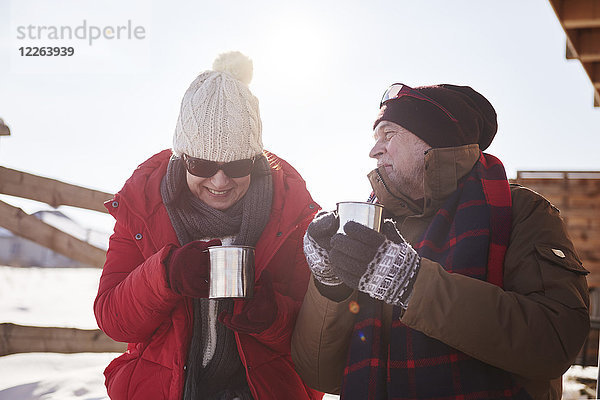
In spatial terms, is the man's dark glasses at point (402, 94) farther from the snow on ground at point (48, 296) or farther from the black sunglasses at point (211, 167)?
the snow on ground at point (48, 296)

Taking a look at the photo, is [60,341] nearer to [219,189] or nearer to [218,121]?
[219,189]

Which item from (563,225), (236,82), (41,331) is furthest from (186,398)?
(41,331)

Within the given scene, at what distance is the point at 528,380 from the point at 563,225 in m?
0.52

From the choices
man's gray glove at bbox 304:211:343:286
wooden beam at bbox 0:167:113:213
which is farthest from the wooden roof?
wooden beam at bbox 0:167:113:213

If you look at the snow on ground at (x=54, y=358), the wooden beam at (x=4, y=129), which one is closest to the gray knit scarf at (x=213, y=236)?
the snow on ground at (x=54, y=358)

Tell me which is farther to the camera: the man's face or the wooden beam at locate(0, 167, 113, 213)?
the wooden beam at locate(0, 167, 113, 213)

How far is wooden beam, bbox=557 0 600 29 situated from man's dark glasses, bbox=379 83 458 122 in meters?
2.65

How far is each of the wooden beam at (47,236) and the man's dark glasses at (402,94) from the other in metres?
3.08

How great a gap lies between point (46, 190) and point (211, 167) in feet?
9.03

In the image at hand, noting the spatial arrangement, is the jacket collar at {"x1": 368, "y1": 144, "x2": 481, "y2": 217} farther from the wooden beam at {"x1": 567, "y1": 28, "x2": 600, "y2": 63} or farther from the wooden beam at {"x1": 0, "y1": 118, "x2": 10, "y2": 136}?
the wooden beam at {"x1": 0, "y1": 118, "x2": 10, "y2": 136}

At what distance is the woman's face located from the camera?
2.24 m

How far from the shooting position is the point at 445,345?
1.81 metres

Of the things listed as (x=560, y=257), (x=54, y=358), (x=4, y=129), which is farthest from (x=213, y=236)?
(x=54, y=358)

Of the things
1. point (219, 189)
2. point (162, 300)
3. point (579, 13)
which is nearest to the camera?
point (162, 300)
